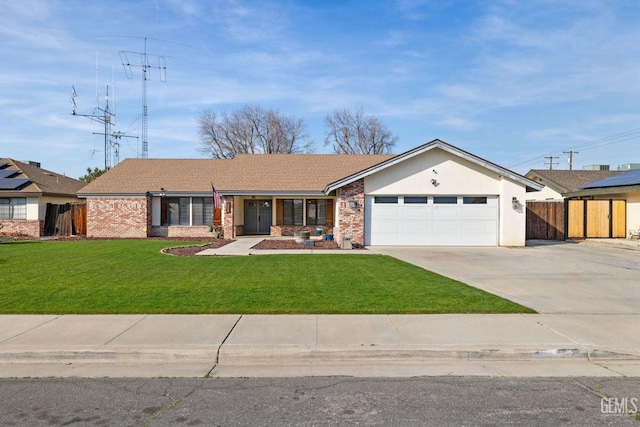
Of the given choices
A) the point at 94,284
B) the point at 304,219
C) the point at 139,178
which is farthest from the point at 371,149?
the point at 94,284

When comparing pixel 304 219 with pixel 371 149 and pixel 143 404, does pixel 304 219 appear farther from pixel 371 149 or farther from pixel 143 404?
pixel 371 149

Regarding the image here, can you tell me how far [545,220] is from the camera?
80.1 ft

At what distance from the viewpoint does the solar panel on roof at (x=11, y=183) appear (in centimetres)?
2603

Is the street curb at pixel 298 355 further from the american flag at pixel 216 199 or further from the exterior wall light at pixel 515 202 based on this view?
the american flag at pixel 216 199

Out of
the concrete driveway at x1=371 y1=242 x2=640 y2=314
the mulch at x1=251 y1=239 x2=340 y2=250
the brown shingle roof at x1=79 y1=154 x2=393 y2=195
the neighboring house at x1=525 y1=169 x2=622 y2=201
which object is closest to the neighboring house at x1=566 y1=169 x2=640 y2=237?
the neighboring house at x1=525 y1=169 x2=622 y2=201

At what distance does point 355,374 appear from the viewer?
5223 mm

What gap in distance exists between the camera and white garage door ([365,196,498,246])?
20078 mm

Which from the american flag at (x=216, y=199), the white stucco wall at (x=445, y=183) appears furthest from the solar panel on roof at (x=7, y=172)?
the white stucco wall at (x=445, y=183)

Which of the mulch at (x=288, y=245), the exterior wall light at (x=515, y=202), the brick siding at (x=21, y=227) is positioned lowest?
the mulch at (x=288, y=245)

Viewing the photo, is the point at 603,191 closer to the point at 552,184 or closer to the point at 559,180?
the point at 552,184

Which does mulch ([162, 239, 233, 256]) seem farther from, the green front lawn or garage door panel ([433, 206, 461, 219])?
garage door panel ([433, 206, 461, 219])

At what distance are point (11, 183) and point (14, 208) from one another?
161cm

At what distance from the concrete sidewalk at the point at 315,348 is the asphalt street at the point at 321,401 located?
305 millimetres

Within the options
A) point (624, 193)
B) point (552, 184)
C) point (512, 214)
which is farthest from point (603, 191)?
point (512, 214)
